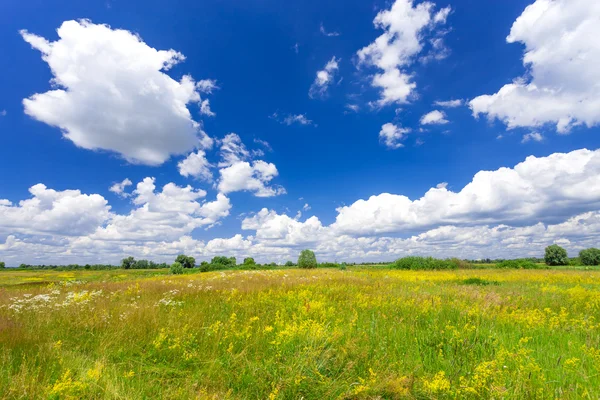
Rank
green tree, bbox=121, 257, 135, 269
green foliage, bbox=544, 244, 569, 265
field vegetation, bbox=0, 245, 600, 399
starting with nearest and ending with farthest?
field vegetation, bbox=0, 245, 600, 399 → green foliage, bbox=544, 244, 569, 265 → green tree, bbox=121, 257, 135, 269

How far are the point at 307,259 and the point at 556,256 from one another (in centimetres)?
5452

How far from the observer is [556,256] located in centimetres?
5750

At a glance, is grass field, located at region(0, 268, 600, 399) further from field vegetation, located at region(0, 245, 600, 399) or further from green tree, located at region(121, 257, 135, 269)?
green tree, located at region(121, 257, 135, 269)

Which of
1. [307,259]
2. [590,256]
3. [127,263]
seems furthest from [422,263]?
[127,263]

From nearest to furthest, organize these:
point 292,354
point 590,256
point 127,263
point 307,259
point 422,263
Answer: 1. point 292,354
2. point 422,263
3. point 307,259
4. point 590,256
5. point 127,263

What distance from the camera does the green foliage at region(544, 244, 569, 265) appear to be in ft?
188

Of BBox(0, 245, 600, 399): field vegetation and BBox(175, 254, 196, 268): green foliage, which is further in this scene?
BBox(175, 254, 196, 268): green foliage

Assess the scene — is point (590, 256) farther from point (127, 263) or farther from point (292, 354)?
point (127, 263)

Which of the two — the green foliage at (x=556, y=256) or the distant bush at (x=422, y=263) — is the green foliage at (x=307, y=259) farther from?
the green foliage at (x=556, y=256)

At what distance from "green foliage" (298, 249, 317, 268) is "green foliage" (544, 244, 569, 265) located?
5144 cm

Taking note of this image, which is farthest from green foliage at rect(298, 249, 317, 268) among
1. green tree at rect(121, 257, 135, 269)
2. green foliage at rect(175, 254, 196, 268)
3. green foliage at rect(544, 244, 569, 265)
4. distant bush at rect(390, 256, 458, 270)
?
green tree at rect(121, 257, 135, 269)

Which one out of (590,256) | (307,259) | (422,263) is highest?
(307,259)

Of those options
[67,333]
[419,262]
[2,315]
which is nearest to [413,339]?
[67,333]

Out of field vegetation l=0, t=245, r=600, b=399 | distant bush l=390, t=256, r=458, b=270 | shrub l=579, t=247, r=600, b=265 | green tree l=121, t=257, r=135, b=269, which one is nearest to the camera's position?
field vegetation l=0, t=245, r=600, b=399
